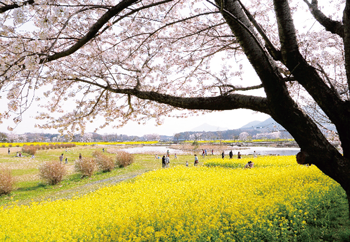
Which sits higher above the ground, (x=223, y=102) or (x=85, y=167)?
(x=223, y=102)

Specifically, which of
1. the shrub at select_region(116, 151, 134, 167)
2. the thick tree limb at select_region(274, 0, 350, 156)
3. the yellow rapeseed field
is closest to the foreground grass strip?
the yellow rapeseed field

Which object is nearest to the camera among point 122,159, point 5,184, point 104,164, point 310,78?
point 310,78

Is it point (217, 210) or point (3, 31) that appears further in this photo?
point (217, 210)

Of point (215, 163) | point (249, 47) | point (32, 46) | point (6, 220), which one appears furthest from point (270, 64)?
point (215, 163)

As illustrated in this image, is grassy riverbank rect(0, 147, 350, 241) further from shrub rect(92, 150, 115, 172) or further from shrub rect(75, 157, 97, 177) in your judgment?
shrub rect(92, 150, 115, 172)

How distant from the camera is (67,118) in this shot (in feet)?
18.8

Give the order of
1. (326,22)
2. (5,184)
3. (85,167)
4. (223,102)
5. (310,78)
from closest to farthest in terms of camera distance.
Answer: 1. (310,78)
2. (223,102)
3. (326,22)
4. (5,184)
5. (85,167)

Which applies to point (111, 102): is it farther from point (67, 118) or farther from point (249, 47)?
point (249, 47)

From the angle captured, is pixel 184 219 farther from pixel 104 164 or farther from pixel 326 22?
pixel 104 164

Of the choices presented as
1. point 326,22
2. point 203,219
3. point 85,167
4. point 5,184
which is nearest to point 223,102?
point 326,22

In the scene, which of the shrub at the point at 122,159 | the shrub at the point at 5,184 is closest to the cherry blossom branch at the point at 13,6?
the shrub at the point at 5,184

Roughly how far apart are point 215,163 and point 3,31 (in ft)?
57.3

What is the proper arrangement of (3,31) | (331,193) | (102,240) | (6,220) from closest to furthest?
1. (3,31)
2. (102,240)
3. (6,220)
4. (331,193)

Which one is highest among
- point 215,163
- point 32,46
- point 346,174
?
point 32,46
